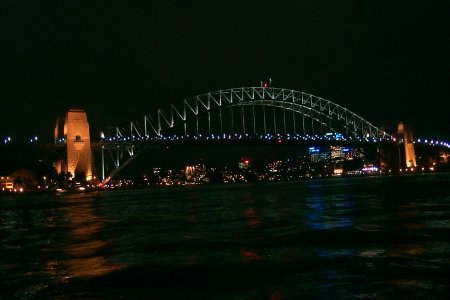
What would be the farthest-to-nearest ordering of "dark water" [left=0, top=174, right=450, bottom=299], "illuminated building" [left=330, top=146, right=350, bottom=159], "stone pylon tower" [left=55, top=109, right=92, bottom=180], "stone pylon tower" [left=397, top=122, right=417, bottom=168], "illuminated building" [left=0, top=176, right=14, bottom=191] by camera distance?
1. "illuminated building" [left=330, top=146, right=350, bottom=159]
2. "stone pylon tower" [left=397, top=122, right=417, bottom=168]
3. "illuminated building" [left=0, top=176, right=14, bottom=191]
4. "stone pylon tower" [left=55, top=109, right=92, bottom=180]
5. "dark water" [left=0, top=174, right=450, bottom=299]

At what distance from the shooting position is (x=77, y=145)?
84.5 m

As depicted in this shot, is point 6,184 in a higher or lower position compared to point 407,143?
lower

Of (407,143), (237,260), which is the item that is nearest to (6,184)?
(407,143)

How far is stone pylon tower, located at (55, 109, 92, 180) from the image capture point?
273 ft

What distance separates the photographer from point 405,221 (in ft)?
68.9

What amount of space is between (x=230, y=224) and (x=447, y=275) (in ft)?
40.3

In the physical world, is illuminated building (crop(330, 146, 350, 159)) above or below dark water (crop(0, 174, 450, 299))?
above

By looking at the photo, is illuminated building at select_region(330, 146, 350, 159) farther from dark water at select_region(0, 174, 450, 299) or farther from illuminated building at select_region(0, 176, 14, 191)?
dark water at select_region(0, 174, 450, 299)

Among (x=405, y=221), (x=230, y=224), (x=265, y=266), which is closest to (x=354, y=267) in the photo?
(x=265, y=266)

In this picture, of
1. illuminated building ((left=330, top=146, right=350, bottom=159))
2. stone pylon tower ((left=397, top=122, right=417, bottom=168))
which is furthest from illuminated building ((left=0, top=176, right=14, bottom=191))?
illuminated building ((left=330, top=146, right=350, bottom=159))

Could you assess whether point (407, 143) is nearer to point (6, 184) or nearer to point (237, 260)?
point (6, 184)

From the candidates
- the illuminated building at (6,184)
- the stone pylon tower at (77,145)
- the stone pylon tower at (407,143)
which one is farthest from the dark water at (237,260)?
the stone pylon tower at (407,143)

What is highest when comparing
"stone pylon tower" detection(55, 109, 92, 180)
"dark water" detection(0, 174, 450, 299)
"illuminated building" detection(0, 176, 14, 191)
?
"stone pylon tower" detection(55, 109, 92, 180)

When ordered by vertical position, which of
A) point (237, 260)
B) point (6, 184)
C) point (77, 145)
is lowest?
point (237, 260)
